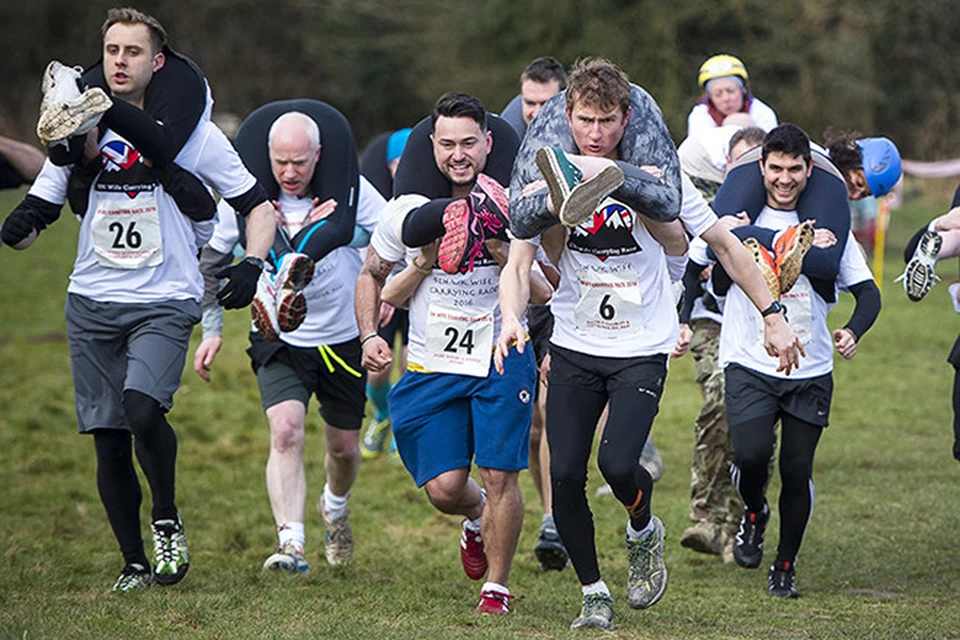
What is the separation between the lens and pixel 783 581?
7.23 meters

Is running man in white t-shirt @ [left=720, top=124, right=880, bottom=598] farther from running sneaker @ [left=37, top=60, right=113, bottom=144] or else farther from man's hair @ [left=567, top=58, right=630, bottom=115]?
running sneaker @ [left=37, top=60, right=113, bottom=144]

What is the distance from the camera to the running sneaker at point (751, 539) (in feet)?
25.0

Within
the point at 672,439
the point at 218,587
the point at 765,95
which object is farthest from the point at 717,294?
the point at 765,95

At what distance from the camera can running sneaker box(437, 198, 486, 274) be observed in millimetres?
6266

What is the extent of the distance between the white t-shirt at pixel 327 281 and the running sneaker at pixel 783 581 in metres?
2.58

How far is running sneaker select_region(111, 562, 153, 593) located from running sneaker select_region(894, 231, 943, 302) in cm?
381

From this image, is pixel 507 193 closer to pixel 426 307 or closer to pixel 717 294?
pixel 426 307

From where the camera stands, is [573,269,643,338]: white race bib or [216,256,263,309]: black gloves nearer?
[573,269,643,338]: white race bib

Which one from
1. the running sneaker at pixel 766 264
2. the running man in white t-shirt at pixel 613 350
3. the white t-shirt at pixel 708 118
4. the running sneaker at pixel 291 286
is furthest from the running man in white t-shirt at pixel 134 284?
the white t-shirt at pixel 708 118

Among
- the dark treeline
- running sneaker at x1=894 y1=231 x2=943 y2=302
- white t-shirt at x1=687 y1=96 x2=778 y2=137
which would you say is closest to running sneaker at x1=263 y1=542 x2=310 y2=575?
running sneaker at x1=894 y1=231 x2=943 y2=302

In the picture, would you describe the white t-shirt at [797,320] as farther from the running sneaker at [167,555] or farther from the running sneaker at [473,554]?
the running sneaker at [167,555]

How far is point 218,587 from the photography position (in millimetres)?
7004

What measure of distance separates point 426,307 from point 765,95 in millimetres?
32483

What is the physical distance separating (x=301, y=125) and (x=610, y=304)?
2.42m
